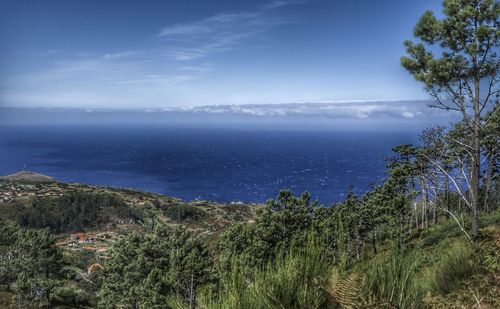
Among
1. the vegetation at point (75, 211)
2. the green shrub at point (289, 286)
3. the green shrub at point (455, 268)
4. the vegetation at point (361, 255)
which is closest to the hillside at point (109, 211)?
the vegetation at point (75, 211)

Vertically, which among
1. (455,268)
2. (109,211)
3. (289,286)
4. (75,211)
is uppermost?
(289,286)

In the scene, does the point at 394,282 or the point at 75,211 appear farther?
the point at 75,211

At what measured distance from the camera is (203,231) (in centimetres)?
14562

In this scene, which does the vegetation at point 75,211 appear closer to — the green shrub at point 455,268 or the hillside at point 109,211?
the hillside at point 109,211

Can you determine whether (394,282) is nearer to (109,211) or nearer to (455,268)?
(455,268)

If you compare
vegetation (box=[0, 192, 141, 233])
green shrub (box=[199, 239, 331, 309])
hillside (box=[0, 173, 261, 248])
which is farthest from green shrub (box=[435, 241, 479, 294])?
vegetation (box=[0, 192, 141, 233])

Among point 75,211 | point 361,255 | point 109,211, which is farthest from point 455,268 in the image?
point 75,211

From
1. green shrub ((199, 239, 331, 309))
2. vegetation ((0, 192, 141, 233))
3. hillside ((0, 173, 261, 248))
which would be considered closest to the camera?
green shrub ((199, 239, 331, 309))

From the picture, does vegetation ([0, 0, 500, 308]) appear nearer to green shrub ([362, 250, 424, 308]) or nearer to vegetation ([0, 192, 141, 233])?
green shrub ([362, 250, 424, 308])

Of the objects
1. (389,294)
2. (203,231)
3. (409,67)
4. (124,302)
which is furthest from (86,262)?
(389,294)

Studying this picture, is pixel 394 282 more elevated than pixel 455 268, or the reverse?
pixel 394 282

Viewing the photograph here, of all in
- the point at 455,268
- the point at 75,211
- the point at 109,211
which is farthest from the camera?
the point at 109,211

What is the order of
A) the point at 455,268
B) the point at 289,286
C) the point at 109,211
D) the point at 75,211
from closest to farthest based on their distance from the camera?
the point at 289,286, the point at 455,268, the point at 75,211, the point at 109,211

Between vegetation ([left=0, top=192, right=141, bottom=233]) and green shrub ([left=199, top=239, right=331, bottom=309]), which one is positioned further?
vegetation ([left=0, top=192, right=141, bottom=233])
